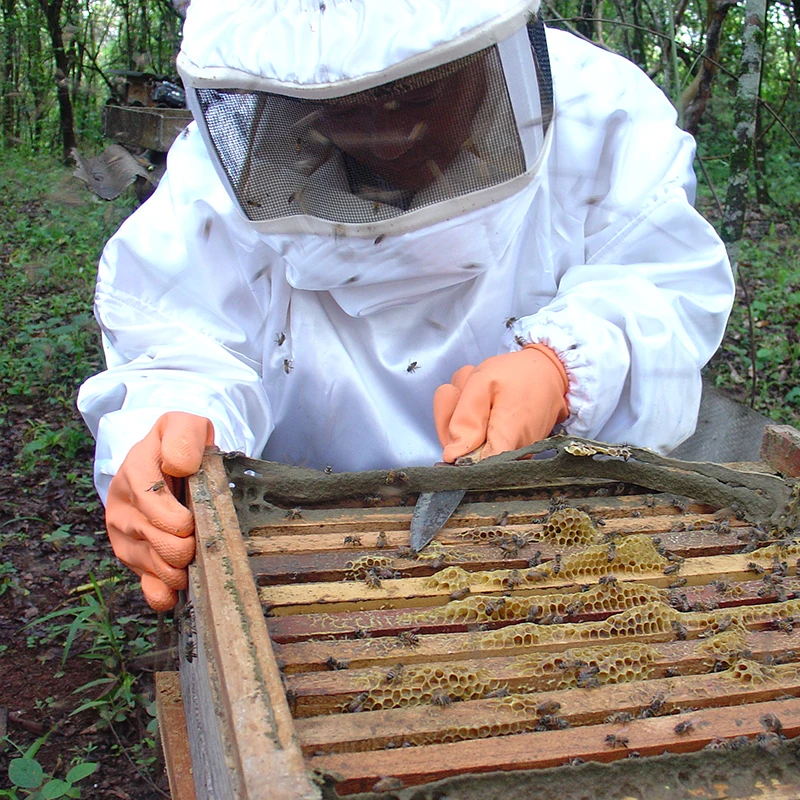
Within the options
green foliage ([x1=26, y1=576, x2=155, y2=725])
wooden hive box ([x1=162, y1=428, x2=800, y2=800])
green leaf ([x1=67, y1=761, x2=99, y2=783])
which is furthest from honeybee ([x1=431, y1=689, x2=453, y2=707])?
green foliage ([x1=26, y1=576, x2=155, y2=725])

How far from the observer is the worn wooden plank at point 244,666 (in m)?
0.95

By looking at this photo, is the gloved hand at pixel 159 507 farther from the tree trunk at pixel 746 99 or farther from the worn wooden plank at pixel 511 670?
the tree trunk at pixel 746 99

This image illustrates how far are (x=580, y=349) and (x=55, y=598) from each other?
9.06 feet

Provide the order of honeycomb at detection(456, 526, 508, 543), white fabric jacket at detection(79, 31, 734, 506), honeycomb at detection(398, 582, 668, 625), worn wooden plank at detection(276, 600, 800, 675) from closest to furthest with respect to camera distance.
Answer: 1. worn wooden plank at detection(276, 600, 800, 675)
2. honeycomb at detection(398, 582, 668, 625)
3. honeycomb at detection(456, 526, 508, 543)
4. white fabric jacket at detection(79, 31, 734, 506)

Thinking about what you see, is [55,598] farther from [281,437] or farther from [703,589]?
Answer: [703,589]

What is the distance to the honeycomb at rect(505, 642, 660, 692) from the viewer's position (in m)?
1.32

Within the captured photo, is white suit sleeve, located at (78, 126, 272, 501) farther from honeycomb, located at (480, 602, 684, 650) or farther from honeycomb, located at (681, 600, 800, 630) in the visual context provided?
honeycomb, located at (681, 600, 800, 630)

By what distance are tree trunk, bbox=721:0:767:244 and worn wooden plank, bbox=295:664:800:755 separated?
3120mm

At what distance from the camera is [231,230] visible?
243 cm

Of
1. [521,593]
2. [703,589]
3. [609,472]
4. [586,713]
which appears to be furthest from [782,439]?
[586,713]

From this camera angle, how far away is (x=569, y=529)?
5.74 feet

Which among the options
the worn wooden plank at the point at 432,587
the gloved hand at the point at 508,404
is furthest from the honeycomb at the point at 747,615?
the gloved hand at the point at 508,404

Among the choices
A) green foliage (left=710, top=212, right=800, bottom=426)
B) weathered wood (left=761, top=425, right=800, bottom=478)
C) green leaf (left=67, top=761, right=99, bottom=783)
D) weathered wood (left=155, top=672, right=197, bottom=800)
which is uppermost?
weathered wood (left=761, top=425, right=800, bottom=478)

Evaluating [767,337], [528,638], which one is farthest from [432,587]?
[767,337]
